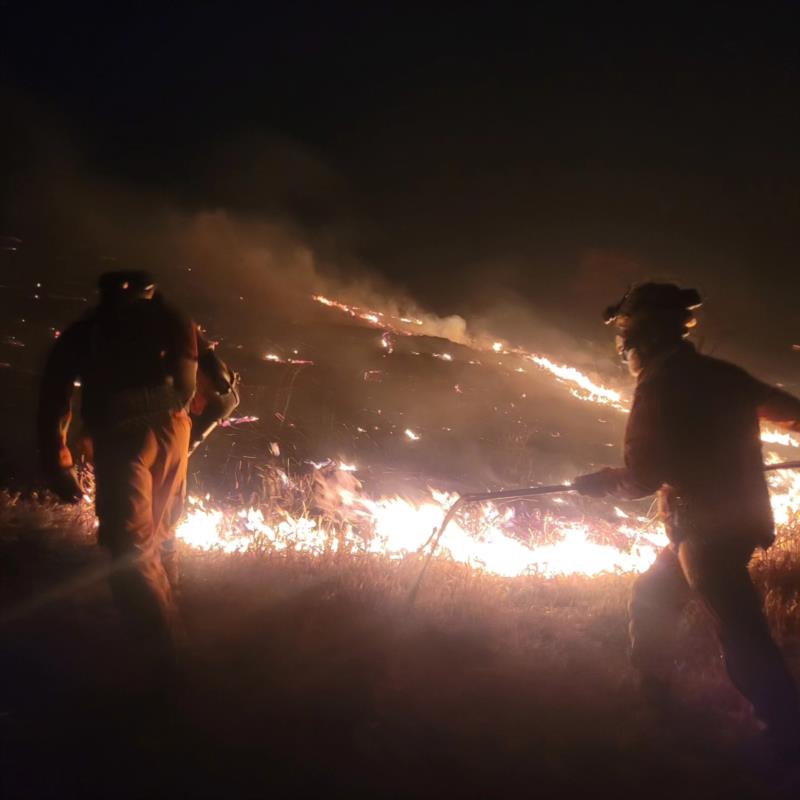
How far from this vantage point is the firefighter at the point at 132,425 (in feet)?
10.1

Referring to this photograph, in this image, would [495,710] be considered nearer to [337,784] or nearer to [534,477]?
[337,784]

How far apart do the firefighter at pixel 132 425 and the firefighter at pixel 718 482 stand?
2.47 metres

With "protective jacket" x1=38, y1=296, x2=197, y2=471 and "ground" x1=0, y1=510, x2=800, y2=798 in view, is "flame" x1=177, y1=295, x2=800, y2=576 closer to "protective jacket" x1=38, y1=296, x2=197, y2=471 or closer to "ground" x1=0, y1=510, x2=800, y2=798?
"ground" x1=0, y1=510, x2=800, y2=798

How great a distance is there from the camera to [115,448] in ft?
10.5

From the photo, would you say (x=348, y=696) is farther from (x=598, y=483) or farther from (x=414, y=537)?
(x=414, y=537)

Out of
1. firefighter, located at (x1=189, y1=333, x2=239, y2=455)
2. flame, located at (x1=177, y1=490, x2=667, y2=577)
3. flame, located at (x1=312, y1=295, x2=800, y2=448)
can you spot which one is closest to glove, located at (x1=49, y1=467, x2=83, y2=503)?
firefighter, located at (x1=189, y1=333, x2=239, y2=455)

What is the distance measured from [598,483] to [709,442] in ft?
2.16

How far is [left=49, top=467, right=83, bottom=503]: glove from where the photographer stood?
347 cm

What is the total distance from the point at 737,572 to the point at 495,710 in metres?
1.41

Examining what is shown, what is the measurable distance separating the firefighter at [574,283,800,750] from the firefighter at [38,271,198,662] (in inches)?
97.2

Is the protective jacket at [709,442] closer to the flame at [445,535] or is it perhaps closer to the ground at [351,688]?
the ground at [351,688]

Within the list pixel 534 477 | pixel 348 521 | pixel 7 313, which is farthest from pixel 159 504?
pixel 7 313

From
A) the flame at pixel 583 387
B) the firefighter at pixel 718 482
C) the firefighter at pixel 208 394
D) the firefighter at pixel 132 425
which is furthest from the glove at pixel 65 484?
the flame at pixel 583 387

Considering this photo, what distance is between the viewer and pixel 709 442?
9.73 feet
